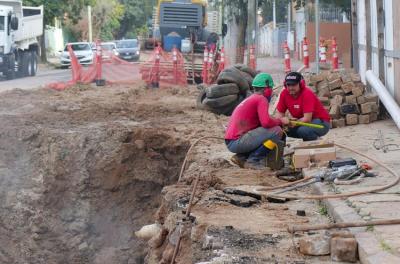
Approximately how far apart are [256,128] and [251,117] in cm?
15

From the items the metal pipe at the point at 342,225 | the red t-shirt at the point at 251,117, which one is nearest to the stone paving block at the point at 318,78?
the red t-shirt at the point at 251,117

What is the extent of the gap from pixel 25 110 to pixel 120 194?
5.91 meters

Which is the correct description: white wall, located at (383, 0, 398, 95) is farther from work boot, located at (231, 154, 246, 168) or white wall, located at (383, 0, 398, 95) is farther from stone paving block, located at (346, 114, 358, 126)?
work boot, located at (231, 154, 246, 168)

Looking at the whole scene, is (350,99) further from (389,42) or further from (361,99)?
(389,42)

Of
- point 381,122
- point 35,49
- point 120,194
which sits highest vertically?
point 35,49

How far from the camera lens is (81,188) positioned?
35.4ft

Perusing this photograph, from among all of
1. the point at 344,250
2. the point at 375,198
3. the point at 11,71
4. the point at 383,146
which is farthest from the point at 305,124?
the point at 11,71

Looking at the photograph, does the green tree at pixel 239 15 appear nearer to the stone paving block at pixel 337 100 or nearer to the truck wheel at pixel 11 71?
the truck wheel at pixel 11 71

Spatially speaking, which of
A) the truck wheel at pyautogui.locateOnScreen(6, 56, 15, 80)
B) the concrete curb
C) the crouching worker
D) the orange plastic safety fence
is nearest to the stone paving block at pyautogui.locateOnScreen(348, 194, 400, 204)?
the concrete curb

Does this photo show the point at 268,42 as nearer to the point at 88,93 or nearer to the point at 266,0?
the point at 266,0

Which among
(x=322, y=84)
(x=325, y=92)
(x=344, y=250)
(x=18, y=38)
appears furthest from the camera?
(x=18, y=38)

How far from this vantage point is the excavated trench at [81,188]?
9.41 metres

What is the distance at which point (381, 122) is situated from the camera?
12.6 metres

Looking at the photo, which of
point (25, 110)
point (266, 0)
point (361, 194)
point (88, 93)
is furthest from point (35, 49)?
point (361, 194)
